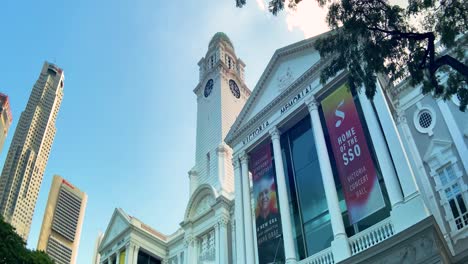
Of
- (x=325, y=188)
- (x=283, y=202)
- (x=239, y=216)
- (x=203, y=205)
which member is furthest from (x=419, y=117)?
(x=203, y=205)

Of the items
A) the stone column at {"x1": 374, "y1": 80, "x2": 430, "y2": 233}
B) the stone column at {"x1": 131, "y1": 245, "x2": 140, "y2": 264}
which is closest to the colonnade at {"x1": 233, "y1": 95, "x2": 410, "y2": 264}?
the stone column at {"x1": 374, "y1": 80, "x2": 430, "y2": 233}

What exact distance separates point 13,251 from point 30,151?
415ft

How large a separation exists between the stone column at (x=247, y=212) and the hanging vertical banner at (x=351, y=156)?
5573mm

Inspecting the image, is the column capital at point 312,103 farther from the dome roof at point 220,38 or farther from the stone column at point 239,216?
the dome roof at point 220,38

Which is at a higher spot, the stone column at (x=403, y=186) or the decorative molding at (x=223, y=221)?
the decorative molding at (x=223, y=221)

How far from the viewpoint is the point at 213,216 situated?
28.8 metres

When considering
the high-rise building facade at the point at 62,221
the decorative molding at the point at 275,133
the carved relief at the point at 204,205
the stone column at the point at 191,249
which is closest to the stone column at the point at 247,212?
the decorative molding at the point at 275,133

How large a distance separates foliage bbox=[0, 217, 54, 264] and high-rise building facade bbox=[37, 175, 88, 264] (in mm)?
124530

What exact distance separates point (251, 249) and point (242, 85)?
2224cm

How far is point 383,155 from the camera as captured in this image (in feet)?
59.7

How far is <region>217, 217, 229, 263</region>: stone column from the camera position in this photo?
1052 inches

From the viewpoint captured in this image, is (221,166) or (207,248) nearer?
(207,248)

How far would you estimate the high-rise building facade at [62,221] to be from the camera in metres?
141

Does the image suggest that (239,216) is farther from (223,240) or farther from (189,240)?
(189,240)
